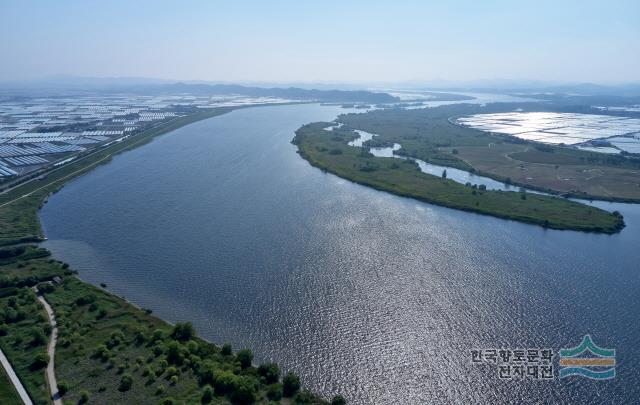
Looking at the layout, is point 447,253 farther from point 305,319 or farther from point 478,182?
point 478,182

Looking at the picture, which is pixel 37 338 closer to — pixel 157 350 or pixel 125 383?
pixel 157 350

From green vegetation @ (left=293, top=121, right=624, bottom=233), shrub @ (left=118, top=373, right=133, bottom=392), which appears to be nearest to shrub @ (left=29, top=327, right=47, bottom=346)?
shrub @ (left=118, top=373, right=133, bottom=392)

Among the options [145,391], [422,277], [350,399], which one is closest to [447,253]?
[422,277]

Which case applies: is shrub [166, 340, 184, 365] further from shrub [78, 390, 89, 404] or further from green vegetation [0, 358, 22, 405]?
green vegetation [0, 358, 22, 405]

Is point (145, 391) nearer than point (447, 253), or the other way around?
point (145, 391)

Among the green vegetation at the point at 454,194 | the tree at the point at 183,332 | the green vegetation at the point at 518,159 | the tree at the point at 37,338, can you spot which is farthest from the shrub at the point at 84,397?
the green vegetation at the point at 518,159

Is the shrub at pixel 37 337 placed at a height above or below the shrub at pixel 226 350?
above

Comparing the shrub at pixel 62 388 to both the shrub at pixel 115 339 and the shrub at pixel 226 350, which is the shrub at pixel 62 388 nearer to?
the shrub at pixel 115 339
